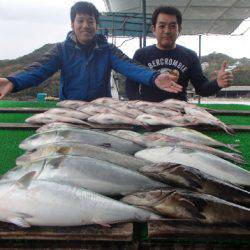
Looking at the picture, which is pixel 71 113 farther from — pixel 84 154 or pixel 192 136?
pixel 84 154

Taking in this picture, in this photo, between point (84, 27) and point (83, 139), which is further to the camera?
point (84, 27)

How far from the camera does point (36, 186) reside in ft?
6.75

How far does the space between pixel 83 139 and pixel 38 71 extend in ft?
9.13

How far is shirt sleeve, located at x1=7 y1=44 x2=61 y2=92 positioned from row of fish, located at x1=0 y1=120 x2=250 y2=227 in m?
2.57

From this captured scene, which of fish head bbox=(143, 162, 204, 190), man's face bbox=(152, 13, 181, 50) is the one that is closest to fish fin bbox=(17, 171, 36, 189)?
fish head bbox=(143, 162, 204, 190)

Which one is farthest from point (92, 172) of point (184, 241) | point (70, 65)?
point (70, 65)

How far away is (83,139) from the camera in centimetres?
328

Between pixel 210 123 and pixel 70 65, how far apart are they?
2.63 m

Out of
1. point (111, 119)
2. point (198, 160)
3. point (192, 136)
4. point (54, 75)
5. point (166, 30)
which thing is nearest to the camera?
point (198, 160)

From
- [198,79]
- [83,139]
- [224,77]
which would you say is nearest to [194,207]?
[83,139]

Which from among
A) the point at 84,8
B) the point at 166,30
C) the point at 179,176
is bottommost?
the point at 179,176

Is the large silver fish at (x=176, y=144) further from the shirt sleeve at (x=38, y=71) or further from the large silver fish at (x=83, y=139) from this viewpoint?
the shirt sleeve at (x=38, y=71)

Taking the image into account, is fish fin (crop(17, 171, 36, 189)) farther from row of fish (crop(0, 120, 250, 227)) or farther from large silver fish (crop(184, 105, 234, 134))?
large silver fish (crop(184, 105, 234, 134))

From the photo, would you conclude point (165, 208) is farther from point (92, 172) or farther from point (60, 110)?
point (60, 110)
